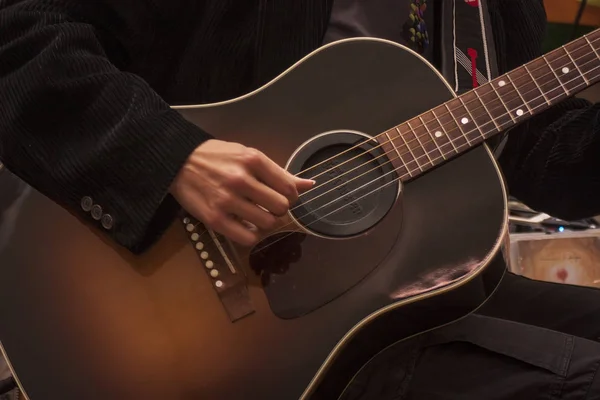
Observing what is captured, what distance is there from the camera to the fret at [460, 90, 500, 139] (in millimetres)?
740

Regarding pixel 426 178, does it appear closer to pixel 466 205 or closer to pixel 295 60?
pixel 466 205

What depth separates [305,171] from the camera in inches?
27.7

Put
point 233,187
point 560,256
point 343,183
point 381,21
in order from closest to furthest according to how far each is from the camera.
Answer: point 233,187
point 343,183
point 381,21
point 560,256

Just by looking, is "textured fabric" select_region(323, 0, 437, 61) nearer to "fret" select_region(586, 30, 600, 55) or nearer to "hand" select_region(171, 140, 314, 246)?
"fret" select_region(586, 30, 600, 55)

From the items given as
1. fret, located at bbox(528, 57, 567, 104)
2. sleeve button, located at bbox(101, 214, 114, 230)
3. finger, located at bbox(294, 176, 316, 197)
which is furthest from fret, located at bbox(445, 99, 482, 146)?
sleeve button, located at bbox(101, 214, 114, 230)

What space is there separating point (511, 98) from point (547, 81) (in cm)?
6

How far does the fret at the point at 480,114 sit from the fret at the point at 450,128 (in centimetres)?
3

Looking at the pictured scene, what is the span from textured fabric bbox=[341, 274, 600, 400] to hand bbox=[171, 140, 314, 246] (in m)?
0.28

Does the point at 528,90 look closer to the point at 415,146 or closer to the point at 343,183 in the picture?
the point at 415,146

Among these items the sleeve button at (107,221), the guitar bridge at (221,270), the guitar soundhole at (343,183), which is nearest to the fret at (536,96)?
the guitar soundhole at (343,183)

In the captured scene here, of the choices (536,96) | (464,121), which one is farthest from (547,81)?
(464,121)

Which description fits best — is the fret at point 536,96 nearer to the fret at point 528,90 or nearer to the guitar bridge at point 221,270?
the fret at point 528,90

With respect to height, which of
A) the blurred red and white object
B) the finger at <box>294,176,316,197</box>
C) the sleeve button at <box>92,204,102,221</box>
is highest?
the sleeve button at <box>92,204,102,221</box>

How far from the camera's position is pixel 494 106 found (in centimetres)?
75
